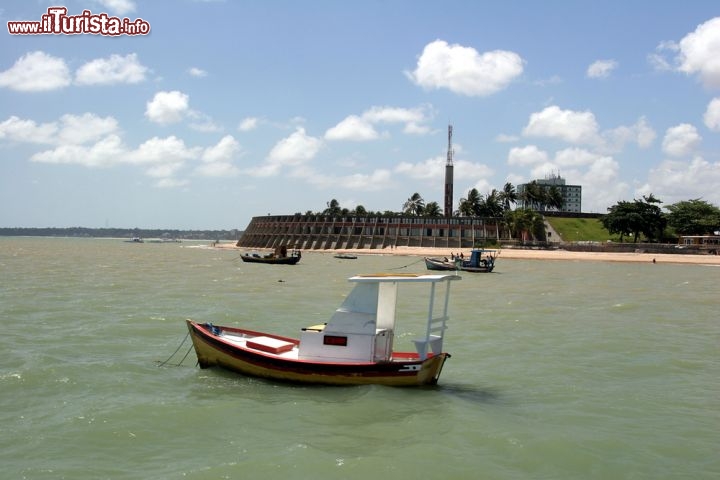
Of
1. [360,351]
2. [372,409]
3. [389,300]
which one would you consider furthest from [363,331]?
[372,409]

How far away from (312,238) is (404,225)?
70.1 feet

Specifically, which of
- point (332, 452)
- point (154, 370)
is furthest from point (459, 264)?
point (332, 452)

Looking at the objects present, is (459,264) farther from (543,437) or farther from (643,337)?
(543,437)

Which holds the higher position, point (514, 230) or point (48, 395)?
point (514, 230)

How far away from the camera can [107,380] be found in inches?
755

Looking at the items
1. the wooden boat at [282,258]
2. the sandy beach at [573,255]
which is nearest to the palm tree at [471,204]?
the sandy beach at [573,255]

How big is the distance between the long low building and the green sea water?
3595 inches

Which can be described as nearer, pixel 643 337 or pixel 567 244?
pixel 643 337

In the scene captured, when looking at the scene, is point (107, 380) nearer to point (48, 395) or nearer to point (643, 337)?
point (48, 395)

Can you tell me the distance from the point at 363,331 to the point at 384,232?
4371 inches

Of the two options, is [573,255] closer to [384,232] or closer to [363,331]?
[384,232]

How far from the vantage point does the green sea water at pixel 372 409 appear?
12.9m

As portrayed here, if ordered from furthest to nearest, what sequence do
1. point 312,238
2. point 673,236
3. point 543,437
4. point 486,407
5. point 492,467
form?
point 312,238 → point 673,236 → point 486,407 → point 543,437 → point 492,467

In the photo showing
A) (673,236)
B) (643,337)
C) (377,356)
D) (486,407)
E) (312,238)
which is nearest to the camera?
(486,407)
